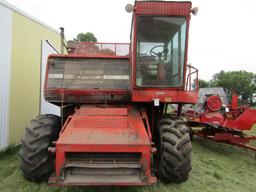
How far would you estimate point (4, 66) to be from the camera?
7031 mm

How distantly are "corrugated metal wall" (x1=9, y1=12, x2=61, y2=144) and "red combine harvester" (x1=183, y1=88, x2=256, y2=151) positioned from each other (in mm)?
4928

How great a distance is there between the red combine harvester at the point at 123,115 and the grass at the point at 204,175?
22 centimetres

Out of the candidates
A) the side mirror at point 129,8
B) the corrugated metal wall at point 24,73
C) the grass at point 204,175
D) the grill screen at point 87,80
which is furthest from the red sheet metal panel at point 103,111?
the corrugated metal wall at point 24,73

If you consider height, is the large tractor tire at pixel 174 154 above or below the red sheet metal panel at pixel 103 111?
below

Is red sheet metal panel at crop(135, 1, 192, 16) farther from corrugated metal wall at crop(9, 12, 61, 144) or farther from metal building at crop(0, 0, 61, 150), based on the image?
corrugated metal wall at crop(9, 12, 61, 144)

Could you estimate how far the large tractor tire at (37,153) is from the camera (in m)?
4.39

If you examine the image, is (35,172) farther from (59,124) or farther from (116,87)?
(116,87)

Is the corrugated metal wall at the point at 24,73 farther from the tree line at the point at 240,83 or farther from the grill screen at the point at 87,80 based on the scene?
the tree line at the point at 240,83

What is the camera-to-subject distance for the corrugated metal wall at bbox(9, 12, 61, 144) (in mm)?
7562

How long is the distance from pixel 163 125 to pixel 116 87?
1175 mm

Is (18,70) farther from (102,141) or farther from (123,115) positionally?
(102,141)

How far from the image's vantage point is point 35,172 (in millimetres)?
4449

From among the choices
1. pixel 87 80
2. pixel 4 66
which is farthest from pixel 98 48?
pixel 4 66

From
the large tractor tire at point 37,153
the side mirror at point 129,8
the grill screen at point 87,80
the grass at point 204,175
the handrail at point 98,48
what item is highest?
the side mirror at point 129,8
